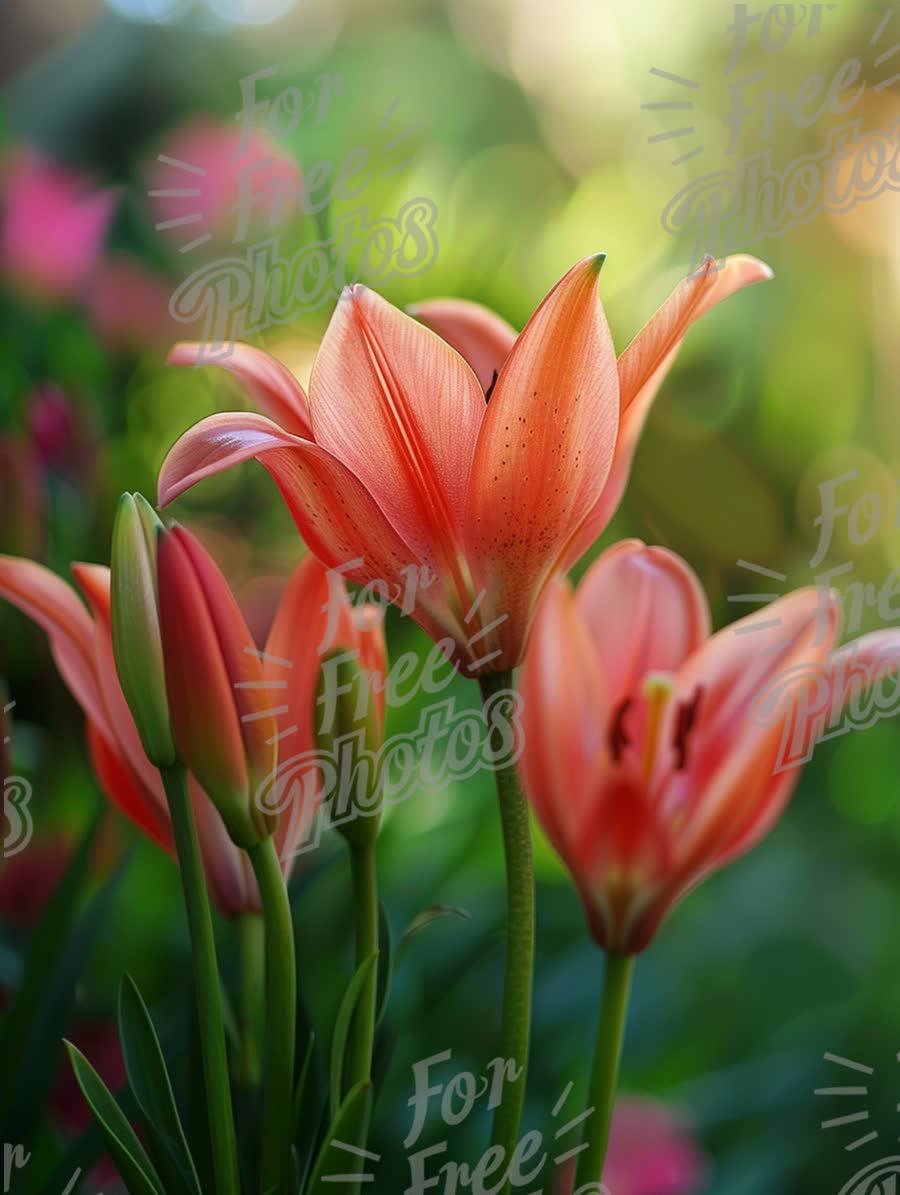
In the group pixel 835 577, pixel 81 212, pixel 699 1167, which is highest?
pixel 81 212

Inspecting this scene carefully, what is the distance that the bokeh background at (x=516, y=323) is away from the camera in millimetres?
326

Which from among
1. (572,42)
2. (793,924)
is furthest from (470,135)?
(793,924)

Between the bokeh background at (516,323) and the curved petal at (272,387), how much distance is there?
0.40ft

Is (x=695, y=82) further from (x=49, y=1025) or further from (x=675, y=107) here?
(x=49, y=1025)

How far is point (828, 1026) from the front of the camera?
351mm

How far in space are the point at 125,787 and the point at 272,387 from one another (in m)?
0.08

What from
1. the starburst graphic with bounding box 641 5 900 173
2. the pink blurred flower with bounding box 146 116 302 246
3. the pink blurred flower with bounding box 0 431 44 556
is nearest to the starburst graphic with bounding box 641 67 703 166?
the starburst graphic with bounding box 641 5 900 173

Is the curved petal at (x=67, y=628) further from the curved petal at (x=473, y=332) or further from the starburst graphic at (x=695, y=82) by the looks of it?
the starburst graphic at (x=695, y=82)

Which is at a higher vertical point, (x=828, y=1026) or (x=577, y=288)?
(x=577, y=288)

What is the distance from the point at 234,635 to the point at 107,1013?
0.17 metres

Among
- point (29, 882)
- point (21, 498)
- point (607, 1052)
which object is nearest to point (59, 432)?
point (21, 498)

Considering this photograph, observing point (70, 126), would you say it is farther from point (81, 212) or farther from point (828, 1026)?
point (828, 1026)

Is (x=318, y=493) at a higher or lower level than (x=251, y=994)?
higher

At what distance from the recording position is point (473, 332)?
24 cm
